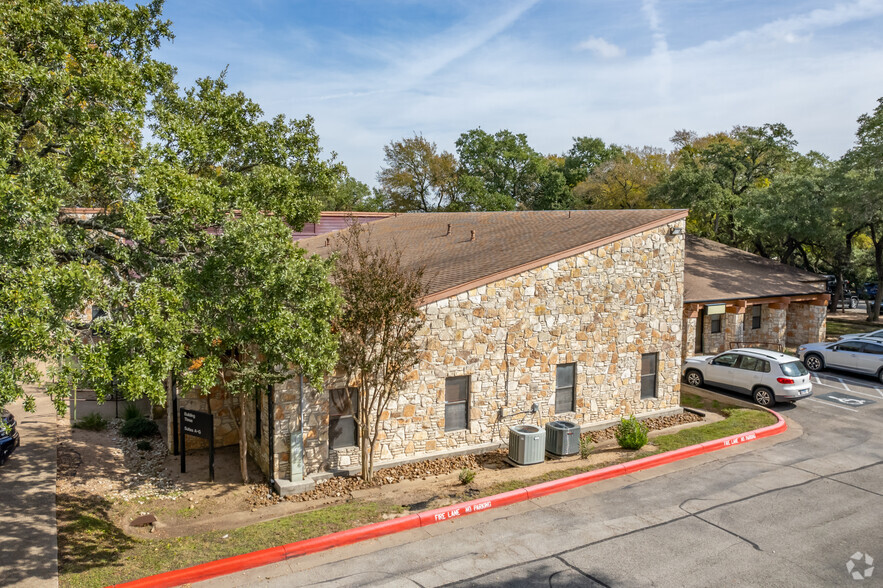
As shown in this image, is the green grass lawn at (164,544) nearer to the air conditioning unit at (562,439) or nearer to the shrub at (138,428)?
the air conditioning unit at (562,439)

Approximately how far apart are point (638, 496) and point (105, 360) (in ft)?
33.7

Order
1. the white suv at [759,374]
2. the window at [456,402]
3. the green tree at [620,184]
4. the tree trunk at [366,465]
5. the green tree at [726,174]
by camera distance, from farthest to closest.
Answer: the green tree at [620,184], the green tree at [726,174], the white suv at [759,374], the window at [456,402], the tree trunk at [366,465]

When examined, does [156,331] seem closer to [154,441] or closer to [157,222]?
[157,222]

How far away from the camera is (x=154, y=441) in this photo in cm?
1669

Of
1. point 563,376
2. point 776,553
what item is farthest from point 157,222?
point 776,553

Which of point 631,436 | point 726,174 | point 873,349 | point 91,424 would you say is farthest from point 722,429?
point 726,174

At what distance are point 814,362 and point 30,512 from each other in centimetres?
2661

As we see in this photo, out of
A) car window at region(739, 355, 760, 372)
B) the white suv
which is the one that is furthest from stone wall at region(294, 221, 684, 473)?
car window at region(739, 355, 760, 372)

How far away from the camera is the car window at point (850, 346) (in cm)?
2372

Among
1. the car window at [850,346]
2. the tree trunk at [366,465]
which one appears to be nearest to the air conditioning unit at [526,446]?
the tree trunk at [366,465]

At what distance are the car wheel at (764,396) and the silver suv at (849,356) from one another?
21.6 ft

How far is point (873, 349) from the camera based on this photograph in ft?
76.0

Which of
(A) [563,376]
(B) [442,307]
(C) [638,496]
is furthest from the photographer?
(A) [563,376]

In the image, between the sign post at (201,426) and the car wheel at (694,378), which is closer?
the sign post at (201,426)
